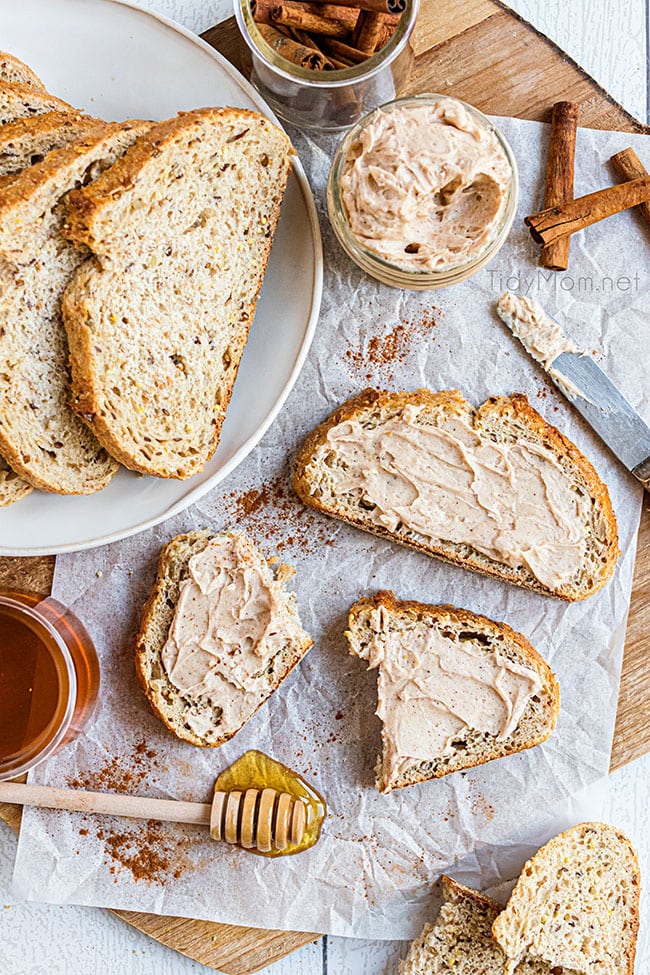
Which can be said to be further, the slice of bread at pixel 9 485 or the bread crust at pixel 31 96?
the slice of bread at pixel 9 485

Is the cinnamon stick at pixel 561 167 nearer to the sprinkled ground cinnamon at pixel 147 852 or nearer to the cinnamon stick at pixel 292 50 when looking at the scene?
the cinnamon stick at pixel 292 50

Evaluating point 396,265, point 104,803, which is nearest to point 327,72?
point 396,265

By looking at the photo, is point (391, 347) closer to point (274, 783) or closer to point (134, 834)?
point (274, 783)

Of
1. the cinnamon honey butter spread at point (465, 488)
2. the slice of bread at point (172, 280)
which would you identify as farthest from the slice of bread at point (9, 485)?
the cinnamon honey butter spread at point (465, 488)

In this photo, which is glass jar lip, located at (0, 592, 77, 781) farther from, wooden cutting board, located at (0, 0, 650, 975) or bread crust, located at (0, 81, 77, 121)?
bread crust, located at (0, 81, 77, 121)

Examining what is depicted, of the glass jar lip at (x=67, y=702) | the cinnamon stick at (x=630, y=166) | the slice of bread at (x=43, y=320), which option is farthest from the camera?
the cinnamon stick at (x=630, y=166)
